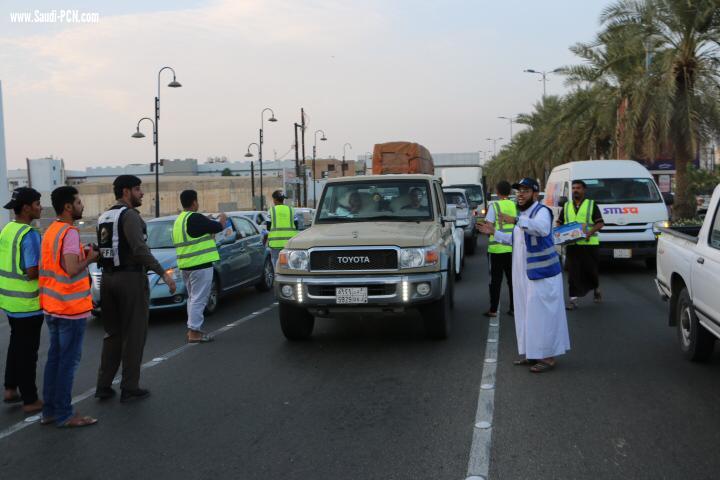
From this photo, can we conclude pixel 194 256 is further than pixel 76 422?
Yes

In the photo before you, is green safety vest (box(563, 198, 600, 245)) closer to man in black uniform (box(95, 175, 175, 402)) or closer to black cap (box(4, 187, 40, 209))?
man in black uniform (box(95, 175, 175, 402))

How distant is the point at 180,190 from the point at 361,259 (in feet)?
275

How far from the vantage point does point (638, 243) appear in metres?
13.6

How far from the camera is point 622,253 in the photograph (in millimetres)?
13531

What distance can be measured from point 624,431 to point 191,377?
3996mm

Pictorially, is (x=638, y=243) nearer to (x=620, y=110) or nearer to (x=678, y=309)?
(x=678, y=309)

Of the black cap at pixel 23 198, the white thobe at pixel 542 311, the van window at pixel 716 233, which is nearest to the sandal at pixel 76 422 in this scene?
the black cap at pixel 23 198

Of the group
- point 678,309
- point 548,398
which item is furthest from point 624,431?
point 678,309

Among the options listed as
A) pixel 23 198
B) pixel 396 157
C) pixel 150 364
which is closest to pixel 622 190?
pixel 396 157

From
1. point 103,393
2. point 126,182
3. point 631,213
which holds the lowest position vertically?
point 103,393

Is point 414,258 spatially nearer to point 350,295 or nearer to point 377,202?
point 350,295

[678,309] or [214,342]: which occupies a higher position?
[678,309]

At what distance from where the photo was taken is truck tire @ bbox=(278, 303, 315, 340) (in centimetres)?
802

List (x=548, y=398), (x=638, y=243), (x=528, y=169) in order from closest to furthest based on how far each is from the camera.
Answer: (x=548, y=398), (x=638, y=243), (x=528, y=169)
